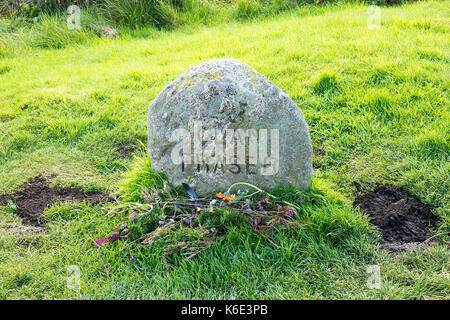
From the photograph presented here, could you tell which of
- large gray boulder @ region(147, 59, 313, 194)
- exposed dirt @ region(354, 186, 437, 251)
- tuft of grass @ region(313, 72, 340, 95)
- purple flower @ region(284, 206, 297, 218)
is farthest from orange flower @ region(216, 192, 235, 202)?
tuft of grass @ region(313, 72, 340, 95)

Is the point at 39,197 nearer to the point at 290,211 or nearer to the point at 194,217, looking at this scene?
the point at 194,217

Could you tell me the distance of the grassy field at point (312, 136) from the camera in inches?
124

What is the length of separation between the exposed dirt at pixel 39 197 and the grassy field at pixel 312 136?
0.11 metres

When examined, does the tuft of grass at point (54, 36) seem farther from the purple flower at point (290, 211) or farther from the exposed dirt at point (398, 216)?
the exposed dirt at point (398, 216)

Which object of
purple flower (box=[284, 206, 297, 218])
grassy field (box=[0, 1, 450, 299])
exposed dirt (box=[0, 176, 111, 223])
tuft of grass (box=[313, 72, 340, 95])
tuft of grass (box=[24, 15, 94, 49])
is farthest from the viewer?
tuft of grass (box=[24, 15, 94, 49])

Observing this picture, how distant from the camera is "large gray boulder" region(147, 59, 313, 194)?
142 inches

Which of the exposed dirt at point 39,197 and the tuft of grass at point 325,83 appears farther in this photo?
the tuft of grass at point 325,83

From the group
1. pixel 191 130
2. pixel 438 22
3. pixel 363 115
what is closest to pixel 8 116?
pixel 191 130

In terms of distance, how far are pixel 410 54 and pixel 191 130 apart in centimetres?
403

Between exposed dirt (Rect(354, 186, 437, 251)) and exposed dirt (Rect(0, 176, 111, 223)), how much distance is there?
2678 mm

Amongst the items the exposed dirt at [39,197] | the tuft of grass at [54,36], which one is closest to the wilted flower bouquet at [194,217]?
the exposed dirt at [39,197]

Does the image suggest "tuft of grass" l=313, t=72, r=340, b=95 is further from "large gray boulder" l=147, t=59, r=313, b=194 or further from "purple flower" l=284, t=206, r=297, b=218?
"purple flower" l=284, t=206, r=297, b=218

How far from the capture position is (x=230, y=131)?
3635mm

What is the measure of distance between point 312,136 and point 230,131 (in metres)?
1.63
